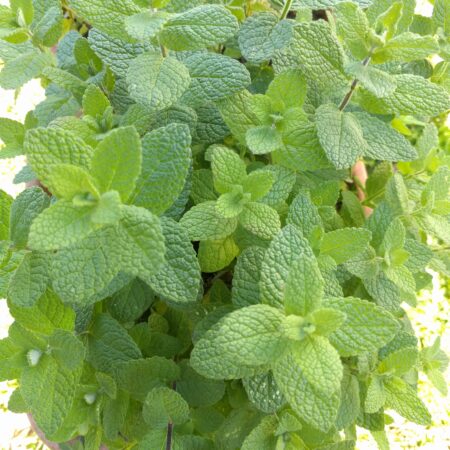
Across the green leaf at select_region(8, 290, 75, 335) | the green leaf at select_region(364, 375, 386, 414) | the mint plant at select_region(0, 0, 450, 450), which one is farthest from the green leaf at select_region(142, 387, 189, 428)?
the green leaf at select_region(364, 375, 386, 414)

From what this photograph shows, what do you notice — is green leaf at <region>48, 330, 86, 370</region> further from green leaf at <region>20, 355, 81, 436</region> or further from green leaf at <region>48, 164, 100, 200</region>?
green leaf at <region>48, 164, 100, 200</region>

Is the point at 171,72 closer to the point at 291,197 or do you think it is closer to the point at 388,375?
the point at 291,197

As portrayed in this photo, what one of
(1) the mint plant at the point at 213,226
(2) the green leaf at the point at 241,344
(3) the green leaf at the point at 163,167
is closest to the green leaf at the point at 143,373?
(1) the mint plant at the point at 213,226

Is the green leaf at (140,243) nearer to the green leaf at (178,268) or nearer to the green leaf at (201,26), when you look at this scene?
the green leaf at (178,268)

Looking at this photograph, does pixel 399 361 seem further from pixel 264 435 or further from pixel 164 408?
pixel 164 408

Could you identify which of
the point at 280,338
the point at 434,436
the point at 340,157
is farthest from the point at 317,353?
the point at 434,436

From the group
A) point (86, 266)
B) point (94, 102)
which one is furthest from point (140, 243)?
point (94, 102)

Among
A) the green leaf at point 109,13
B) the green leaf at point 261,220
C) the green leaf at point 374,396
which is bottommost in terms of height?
the green leaf at point 374,396
